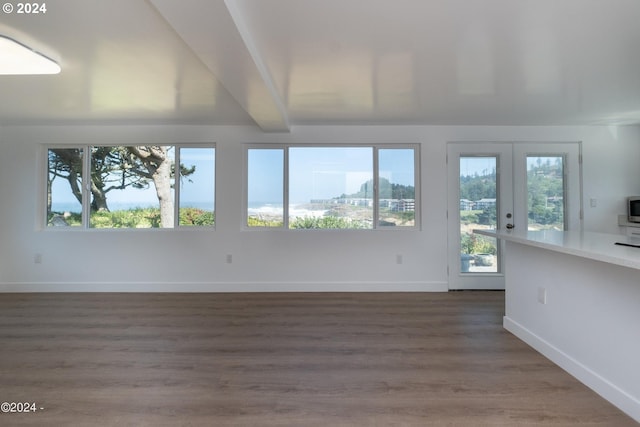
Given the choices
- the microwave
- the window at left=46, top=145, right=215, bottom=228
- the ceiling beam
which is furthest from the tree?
the microwave

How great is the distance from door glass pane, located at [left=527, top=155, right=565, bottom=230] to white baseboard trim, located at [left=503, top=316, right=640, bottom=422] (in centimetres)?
221

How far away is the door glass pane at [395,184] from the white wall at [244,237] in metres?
0.17

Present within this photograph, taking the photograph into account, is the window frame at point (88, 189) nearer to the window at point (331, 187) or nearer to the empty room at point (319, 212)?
the empty room at point (319, 212)

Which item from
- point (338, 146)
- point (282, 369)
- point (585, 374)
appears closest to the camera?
point (585, 374)

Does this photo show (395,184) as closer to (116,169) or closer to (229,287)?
(229,287)

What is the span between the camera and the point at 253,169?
14.1 ft

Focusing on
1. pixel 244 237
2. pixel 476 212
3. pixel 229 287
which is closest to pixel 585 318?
pixel 476 212

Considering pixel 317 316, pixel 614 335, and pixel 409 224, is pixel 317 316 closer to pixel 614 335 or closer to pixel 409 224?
pixel 409 224

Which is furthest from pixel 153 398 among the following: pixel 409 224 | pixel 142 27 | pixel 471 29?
pixel 409 224

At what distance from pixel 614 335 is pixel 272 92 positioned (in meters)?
3.04

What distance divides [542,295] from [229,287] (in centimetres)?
356

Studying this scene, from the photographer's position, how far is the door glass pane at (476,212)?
14.0 feet

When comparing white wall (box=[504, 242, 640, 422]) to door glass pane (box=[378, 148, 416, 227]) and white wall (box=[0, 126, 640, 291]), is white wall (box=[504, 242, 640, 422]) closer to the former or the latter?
white wall (box=[0, 126, 640, 291])

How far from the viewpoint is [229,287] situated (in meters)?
4.14
